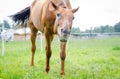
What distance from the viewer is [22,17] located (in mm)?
10773

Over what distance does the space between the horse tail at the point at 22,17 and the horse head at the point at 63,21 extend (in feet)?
12.0

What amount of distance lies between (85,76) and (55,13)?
5.37 feet

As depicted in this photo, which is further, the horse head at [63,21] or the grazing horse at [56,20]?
the grazing horse at [56,20]

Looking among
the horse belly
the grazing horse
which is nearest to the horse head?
the grazing horse

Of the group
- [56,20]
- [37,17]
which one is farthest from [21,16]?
[56,20]

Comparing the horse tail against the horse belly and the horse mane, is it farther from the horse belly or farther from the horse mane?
the horse belly

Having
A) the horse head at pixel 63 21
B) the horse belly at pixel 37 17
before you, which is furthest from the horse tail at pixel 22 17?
the horse head at pixel 63 21

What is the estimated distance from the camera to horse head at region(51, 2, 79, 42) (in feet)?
21.3

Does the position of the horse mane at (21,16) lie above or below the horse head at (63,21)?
above

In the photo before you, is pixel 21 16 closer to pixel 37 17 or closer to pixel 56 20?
pixel 37 17

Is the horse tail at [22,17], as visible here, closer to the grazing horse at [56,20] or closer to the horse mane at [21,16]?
the horse mane at [21,16]

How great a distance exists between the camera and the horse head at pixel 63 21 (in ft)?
21.3

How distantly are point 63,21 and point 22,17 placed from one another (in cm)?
436

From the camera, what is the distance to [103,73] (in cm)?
758
